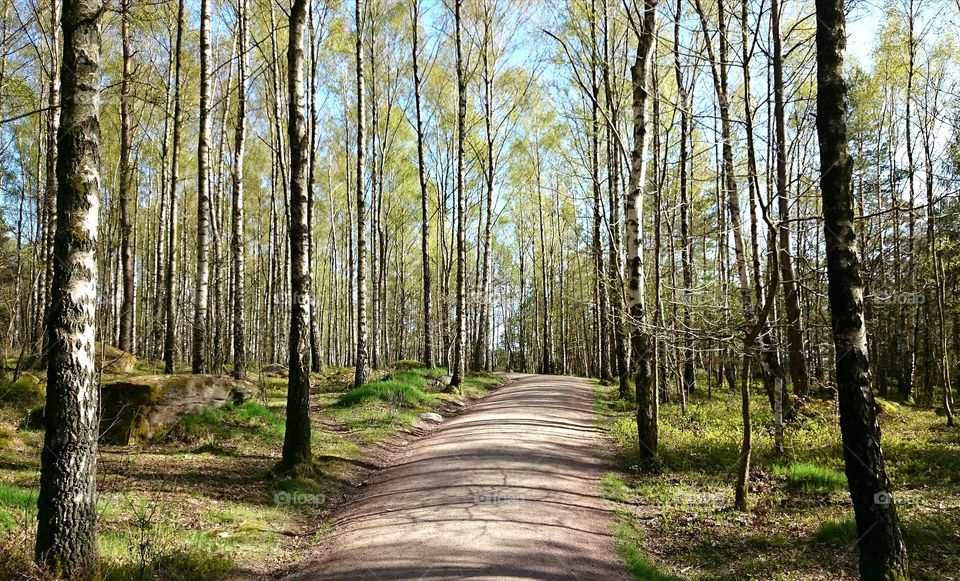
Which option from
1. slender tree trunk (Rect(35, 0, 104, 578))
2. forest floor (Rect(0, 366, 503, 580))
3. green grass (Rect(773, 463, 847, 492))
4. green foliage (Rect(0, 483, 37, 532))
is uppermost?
slender tree trunk (Rect(35, 0, 104, 578))

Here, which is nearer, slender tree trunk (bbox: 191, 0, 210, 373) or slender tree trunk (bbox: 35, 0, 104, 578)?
slender tree trunk (bbox: 35, 0, 104, 578)

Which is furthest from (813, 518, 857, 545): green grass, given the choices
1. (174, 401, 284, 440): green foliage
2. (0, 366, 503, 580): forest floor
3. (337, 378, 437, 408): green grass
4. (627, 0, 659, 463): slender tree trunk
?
(337, 378, 437, 408): green grass

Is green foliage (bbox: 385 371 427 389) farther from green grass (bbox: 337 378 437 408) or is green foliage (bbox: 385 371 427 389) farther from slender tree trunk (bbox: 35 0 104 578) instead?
slender tree trunk (bbox: 35 0 104 578)

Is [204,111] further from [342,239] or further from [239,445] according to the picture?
[342,239]

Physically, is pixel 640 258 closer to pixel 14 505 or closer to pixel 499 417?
pixel 499 417

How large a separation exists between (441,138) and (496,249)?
52.2ft

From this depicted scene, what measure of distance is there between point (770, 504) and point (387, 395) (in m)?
8.34

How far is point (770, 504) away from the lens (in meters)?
6.59

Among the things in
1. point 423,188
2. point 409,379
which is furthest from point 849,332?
point 423,188

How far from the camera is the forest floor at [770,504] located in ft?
16.3

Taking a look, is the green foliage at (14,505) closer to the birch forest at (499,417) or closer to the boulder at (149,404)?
the birch forest at (499,417)

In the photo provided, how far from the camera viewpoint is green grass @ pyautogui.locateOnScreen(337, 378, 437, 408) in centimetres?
1262

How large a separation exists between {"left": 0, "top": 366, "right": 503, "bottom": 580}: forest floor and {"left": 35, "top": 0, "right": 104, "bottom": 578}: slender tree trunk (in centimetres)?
21

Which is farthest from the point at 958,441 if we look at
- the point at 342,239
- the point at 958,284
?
the point at 342,239
